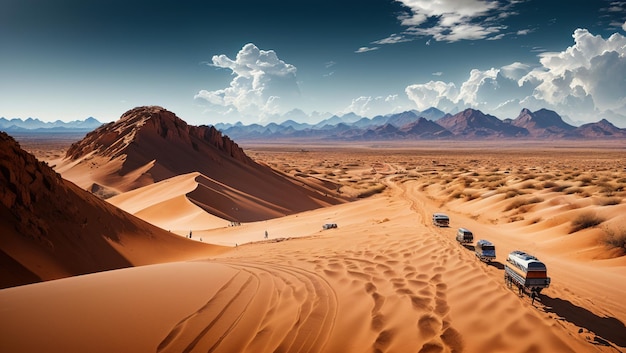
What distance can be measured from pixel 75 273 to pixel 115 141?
1551 inches

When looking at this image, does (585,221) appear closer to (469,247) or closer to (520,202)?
(469,247)

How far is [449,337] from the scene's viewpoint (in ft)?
17.3

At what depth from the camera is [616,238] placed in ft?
38.1

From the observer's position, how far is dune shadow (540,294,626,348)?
5.88 m

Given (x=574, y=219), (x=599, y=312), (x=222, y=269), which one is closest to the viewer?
(x=599, y=312)

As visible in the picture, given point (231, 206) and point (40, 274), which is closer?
point (40, 274)

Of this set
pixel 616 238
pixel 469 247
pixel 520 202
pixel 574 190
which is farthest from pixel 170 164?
pixel 616 238

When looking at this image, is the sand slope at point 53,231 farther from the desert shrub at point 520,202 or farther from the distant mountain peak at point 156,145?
the distant mountain peak at point 156,145

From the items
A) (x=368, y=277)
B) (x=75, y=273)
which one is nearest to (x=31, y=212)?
(x=75, y=273)

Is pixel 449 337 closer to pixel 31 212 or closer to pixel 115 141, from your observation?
pixel 31 212

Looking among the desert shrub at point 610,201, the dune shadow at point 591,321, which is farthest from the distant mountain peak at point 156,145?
the dune shadow at point 591,321

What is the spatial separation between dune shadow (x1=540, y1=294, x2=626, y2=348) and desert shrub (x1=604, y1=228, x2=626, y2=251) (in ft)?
20.4

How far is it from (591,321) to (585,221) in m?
9.36

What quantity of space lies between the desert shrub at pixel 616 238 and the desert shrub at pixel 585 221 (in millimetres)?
1591
